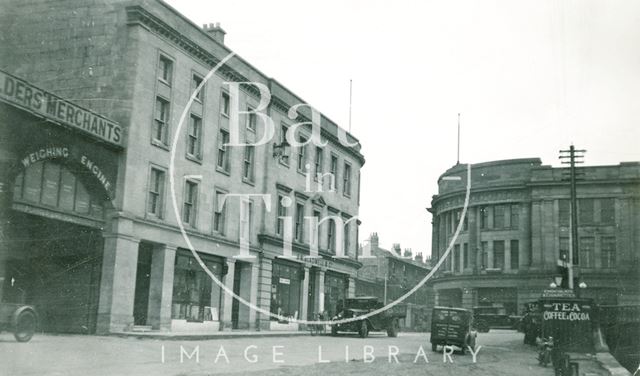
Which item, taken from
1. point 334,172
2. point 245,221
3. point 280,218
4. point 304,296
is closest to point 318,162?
point 334,172

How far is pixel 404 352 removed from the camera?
22047 mm

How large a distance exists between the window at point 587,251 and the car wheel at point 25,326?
51.6 m

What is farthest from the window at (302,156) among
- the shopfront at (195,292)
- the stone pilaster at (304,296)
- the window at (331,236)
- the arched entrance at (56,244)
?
the arched entrance at (56,244)

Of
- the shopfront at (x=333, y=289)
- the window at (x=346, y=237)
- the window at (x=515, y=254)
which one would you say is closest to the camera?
the shopfront at (x=333, y=289)

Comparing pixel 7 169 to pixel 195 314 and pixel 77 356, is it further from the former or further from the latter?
pixel 195 314

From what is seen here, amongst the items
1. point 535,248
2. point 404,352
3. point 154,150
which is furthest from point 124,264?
point 535,248

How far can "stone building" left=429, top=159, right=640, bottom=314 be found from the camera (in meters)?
57.1

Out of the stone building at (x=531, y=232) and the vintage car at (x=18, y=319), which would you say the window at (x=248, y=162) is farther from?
the stone building at (x=531, y=232)

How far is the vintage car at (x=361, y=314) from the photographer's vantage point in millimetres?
30344

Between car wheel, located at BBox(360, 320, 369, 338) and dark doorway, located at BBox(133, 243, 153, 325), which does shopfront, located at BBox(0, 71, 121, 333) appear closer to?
dark doorway, located at BBox(133, 243, 153, 325)

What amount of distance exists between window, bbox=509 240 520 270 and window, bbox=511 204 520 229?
1547 mm

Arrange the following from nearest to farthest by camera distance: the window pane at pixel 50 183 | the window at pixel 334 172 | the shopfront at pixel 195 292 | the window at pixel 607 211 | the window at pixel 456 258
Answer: the window pane at pixel 50 183 → the shopfront at pixel 195 292 → the window at pixel 334 172 → the window at pixel 607 211 → the window at pixel 456 258

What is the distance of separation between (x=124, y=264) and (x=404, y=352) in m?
10.1

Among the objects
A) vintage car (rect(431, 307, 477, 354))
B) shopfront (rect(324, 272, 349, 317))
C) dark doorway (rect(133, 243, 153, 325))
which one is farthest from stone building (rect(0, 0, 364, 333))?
vintage car (rect(431, 307, 477, 354))
